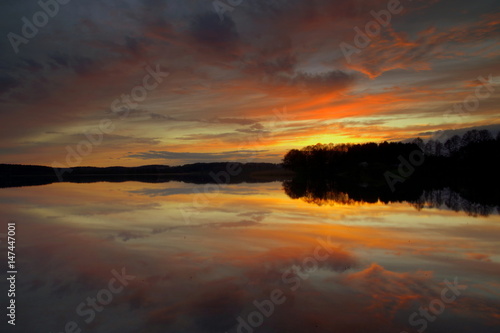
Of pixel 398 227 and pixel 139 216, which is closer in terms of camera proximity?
pixel 398 227

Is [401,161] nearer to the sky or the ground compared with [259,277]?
nearer to the sky

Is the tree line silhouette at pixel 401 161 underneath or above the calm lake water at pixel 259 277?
above

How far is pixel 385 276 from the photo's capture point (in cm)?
952

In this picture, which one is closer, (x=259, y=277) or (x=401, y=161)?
(x=259, y=277)

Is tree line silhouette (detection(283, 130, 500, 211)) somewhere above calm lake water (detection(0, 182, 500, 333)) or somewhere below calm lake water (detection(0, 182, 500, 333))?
above

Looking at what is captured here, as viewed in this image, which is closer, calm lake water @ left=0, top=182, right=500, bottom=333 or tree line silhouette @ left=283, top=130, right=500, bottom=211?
calm lake water @ left=0, top=182, right=500, bottom=333

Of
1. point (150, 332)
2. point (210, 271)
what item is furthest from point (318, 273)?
point (150, 332)

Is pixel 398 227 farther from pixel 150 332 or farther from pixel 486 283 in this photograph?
pixel 150 332

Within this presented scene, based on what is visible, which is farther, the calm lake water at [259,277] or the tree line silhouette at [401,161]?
the tree line silhouette at [401,161]

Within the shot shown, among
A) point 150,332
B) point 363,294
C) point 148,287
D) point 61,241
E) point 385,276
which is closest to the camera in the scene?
point 150,332

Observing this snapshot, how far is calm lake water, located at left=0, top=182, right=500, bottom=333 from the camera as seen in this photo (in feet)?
22.9

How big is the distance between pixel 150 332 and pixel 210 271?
11.8 feet

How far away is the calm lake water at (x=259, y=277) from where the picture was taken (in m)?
6.97

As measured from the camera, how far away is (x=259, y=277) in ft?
30.9
